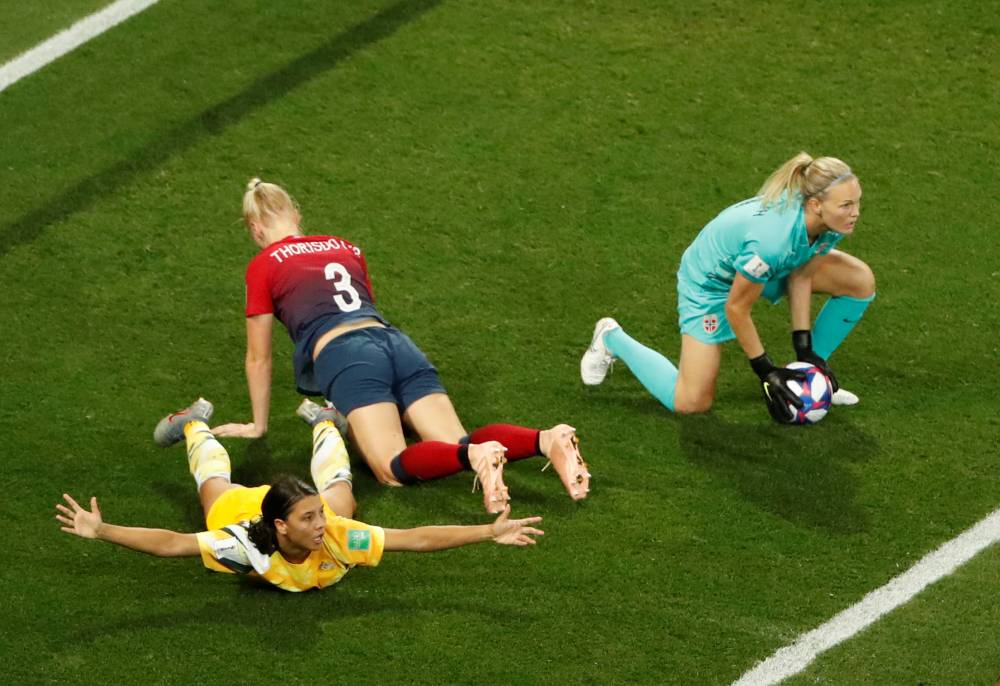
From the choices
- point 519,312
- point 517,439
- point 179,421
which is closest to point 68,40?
point 519,312

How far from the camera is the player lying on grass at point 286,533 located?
6168mm

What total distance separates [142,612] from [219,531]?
495mm

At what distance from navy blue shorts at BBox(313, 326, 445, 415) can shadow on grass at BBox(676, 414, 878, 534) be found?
1.32m

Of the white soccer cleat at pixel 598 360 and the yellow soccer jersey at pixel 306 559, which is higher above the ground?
the yellow soccer jersey at pixel 306 559

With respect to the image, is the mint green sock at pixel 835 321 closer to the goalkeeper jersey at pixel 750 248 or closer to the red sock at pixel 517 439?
the goalkeeper jersey at pixel 750 248

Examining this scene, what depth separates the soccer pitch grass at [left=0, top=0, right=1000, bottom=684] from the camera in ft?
21.4

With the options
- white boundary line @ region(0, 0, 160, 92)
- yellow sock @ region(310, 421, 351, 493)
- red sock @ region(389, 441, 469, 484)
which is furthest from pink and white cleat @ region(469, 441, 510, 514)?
white boundary line @ region(0, 0, 160, 92)

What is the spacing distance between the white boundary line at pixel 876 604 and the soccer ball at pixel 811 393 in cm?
93

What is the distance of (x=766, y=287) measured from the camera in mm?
7945

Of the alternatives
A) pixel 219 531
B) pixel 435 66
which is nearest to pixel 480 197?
pixel 435 66

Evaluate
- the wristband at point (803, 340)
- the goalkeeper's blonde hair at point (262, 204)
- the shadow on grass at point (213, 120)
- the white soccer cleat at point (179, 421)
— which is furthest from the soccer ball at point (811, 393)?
the shadow on grass at point (213, 120)

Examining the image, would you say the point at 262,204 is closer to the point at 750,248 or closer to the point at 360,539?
the point at 360,539

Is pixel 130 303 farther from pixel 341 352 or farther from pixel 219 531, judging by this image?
pixel 219 531

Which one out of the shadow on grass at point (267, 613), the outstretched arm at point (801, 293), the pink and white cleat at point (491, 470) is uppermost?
the outstretched arm at point (801, 293)
